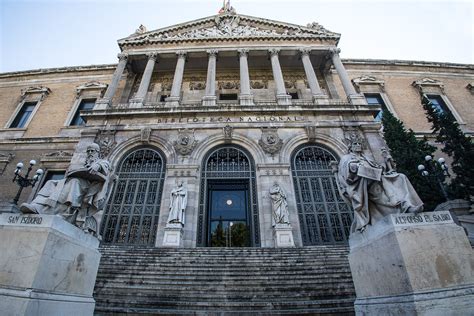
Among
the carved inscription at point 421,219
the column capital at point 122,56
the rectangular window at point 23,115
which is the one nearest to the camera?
the carved inscription at point 421,219

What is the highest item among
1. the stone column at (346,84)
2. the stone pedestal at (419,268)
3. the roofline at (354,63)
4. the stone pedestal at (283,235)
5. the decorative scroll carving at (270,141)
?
the roofline at (354,63)

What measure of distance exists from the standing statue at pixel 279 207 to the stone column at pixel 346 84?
291 inches

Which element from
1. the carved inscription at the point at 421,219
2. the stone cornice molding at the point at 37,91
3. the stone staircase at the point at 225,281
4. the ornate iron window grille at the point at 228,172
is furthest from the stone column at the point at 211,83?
the stone cornice molding at the point at 37,91

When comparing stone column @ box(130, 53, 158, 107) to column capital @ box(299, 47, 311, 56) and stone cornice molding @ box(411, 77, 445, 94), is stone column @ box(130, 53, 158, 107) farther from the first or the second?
stone cornice molding @ box(411, 77, 445, 94)

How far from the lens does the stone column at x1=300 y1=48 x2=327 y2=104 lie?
567 inches

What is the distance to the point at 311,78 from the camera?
607 inches

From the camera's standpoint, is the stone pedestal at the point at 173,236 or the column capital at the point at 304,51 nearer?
the stone pedestal at the point at 173,236

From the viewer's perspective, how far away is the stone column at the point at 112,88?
14109mm

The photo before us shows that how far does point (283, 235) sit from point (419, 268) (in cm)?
703

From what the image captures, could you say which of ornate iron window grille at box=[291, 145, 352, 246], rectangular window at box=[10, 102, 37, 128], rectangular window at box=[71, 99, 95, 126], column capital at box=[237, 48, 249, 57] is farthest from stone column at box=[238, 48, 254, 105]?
rectangular window at box=[10, 102, 37, 128]

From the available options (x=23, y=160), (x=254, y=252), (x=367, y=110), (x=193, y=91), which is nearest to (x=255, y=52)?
(x=193, y=91)

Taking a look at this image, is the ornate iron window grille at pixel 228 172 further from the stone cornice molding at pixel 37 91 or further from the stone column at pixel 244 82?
the stone cornice molding at pixel 37 91

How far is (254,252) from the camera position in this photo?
7980mm

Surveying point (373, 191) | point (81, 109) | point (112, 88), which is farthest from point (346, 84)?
point (81, 109)
